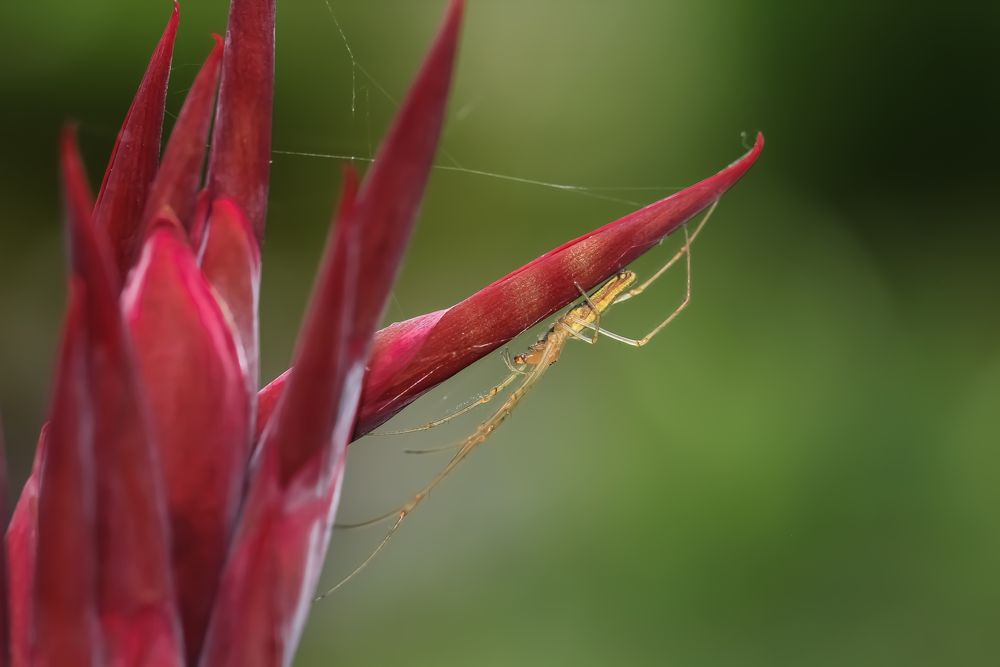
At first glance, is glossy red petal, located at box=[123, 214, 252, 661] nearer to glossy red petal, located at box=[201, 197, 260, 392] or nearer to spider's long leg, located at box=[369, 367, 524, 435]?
glossy red petal, located at box=[201, 197, 260, 392]

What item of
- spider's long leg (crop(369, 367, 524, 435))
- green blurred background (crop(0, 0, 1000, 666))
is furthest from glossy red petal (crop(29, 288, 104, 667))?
green blurred background (crop(0, 0, 1000, 666))

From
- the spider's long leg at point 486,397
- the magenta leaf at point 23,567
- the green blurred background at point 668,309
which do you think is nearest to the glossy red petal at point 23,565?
the magenta leaf at point 23,567

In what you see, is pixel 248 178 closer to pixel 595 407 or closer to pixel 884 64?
pixel 595 407

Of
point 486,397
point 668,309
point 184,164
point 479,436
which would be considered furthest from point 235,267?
point 668,309

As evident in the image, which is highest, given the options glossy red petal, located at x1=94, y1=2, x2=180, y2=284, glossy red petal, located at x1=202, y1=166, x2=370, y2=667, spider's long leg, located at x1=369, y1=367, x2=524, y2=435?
spider's long leg, located at x1=369, y1=367, x2=524, y2=435

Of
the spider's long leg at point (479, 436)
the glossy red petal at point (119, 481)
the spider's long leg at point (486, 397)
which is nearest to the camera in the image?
the glossy red petal at point (119, 481)

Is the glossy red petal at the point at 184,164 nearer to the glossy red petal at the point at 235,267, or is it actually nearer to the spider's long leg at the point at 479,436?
the glossy red petal at the point at 235,267
